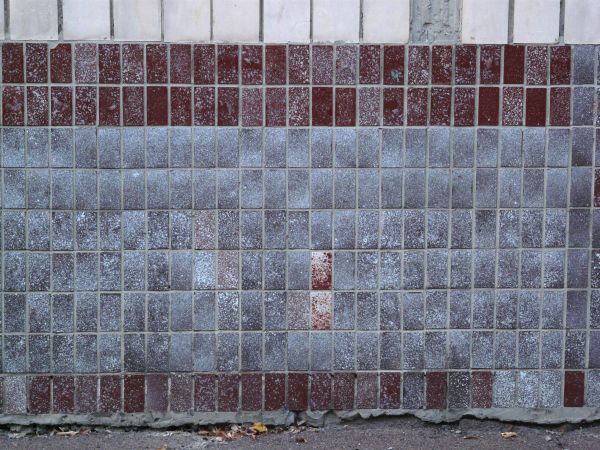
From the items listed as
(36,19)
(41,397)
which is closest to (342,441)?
(41,397)

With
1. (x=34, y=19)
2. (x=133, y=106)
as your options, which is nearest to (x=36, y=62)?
(x=34, y=19)

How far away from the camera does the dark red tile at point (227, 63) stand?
502 cm

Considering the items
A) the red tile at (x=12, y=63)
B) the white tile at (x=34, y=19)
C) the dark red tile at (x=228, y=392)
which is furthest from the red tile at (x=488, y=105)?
the red tile at (x=12, y=63)

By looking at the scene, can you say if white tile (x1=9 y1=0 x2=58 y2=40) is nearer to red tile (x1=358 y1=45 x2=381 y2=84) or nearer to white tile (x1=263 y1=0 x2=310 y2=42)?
white tile (x1=263 y1=0 x2=310 y2=42)

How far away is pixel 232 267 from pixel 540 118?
1.92 metres

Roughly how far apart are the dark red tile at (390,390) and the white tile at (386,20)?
188 cm

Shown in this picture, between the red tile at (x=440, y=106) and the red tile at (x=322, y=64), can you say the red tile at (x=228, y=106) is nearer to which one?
the red tile at (x=322, y=64)

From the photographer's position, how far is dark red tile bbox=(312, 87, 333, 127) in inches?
199

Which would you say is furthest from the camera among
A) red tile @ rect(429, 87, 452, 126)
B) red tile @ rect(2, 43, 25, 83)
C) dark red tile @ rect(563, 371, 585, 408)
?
dark red tile @ rect(563, 371, 585, 408)

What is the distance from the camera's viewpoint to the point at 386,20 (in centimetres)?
508

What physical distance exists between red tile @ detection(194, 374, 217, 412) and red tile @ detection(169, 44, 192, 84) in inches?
65.3

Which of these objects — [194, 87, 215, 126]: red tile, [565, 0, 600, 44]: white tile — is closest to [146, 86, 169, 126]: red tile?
[194, 87, 215, 126]: red tile

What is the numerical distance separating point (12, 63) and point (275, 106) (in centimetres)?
145

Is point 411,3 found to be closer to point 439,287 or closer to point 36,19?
point 439,287
